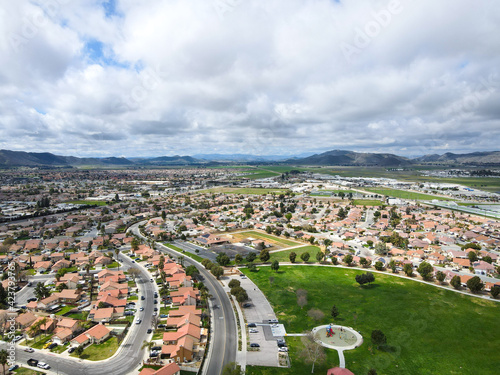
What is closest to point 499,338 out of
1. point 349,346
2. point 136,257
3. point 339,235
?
point 349,346

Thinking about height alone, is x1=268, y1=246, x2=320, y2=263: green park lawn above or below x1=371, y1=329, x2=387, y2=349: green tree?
below

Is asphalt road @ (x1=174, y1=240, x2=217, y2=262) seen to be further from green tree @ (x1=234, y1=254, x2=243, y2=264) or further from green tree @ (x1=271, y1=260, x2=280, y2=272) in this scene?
green tree @ (x1=271, y1=260, x2=280, y2=272)

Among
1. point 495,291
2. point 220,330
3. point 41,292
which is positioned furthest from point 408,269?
point 41,292

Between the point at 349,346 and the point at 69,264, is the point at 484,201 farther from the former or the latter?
the point at 69,264

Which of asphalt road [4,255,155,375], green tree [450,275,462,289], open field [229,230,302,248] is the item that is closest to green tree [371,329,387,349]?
green tree [450,275,462,289]

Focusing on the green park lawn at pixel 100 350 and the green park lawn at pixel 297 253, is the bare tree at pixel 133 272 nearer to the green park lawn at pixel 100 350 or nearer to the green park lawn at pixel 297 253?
the green park lawn at pixel 100 350

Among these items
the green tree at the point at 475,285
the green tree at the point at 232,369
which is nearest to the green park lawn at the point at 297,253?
the green tree at the point at 475,285
